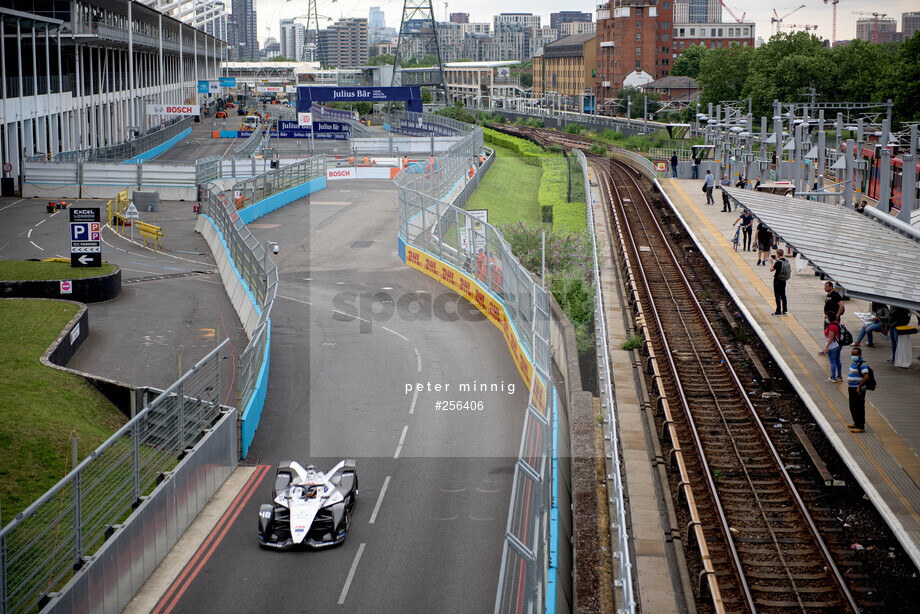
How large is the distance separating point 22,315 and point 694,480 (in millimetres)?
15671

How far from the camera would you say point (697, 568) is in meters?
13.8

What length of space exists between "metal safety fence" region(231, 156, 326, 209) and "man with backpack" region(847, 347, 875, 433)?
91.1ft

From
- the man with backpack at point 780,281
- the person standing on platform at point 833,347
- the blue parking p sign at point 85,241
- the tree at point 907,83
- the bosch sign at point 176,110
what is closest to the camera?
the person standing on platform at point 833,347

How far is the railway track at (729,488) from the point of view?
13.2m

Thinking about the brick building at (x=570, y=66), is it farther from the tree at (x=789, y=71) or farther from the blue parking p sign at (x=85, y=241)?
the blue parking p sign at (x=85, y=241)

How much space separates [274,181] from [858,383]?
32.2m

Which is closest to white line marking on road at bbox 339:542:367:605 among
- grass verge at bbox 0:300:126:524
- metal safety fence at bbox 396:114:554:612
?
metal safety fence at bbox 396:114:554:612

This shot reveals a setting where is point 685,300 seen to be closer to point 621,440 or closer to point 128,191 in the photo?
point 621,440

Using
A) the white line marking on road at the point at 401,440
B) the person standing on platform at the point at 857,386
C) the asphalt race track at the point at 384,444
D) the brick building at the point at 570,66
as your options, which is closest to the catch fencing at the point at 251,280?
the asphalt race track at the point at 384,444

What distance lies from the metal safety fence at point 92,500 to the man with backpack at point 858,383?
36.0 feet

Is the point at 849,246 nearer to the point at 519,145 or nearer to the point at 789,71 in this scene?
the point at 789,71

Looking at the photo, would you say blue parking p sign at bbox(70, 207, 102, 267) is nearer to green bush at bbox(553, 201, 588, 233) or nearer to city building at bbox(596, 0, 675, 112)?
green bush at bbox(553, 201, 588, 233)

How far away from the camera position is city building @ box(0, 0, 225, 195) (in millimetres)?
50547

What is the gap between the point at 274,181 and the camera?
145ft
